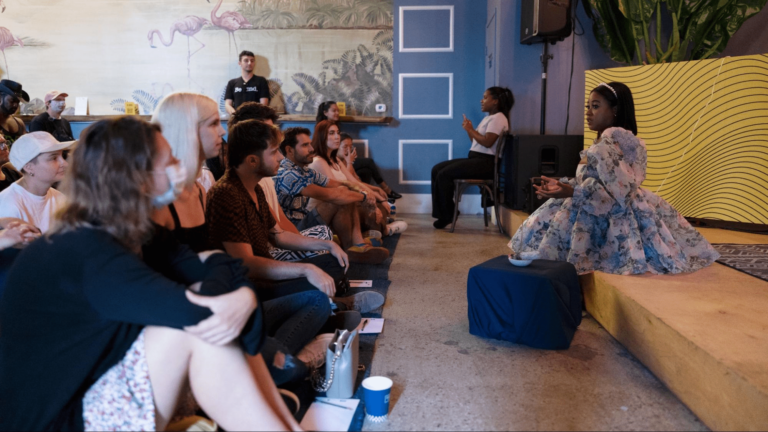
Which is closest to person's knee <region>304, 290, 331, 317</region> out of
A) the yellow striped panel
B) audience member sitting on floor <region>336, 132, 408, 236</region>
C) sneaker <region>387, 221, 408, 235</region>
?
A: audience member sitting on floor <region>336, 132, 408, 236</region>

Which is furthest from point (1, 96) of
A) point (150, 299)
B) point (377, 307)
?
point (150, 299)

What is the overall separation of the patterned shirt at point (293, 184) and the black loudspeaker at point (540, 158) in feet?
7.19

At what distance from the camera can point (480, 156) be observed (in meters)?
5.73

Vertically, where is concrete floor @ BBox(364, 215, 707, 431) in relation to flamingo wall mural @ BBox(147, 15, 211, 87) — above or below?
below

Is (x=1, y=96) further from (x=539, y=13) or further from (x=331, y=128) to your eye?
(x=539, y=13)

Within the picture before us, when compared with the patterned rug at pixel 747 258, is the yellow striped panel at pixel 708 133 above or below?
above

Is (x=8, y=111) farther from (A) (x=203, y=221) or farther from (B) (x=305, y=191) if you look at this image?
(A) (x=203, y=221)

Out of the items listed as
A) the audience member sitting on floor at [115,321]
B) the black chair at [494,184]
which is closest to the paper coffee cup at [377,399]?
the audience member sitting on floor at [115,321]

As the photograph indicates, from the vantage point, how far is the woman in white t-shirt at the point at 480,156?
546 cm

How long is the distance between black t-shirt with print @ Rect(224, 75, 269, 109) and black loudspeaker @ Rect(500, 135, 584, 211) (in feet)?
9.92

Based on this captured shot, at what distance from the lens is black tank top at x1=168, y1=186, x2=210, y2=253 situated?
168 cm

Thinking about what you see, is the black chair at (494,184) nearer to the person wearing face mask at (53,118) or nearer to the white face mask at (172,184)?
the person wearing face mask at (53,118)

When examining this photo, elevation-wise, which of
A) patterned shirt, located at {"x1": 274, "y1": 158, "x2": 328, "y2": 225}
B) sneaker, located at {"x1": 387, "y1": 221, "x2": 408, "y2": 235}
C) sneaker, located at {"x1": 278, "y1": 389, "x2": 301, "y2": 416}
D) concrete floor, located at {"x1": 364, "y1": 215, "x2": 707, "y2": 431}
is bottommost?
sneaker, located at {"x1": 387, "y1": 221, "x2": 408, "y2": 235}

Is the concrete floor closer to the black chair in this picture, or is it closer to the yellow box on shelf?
the black chair
